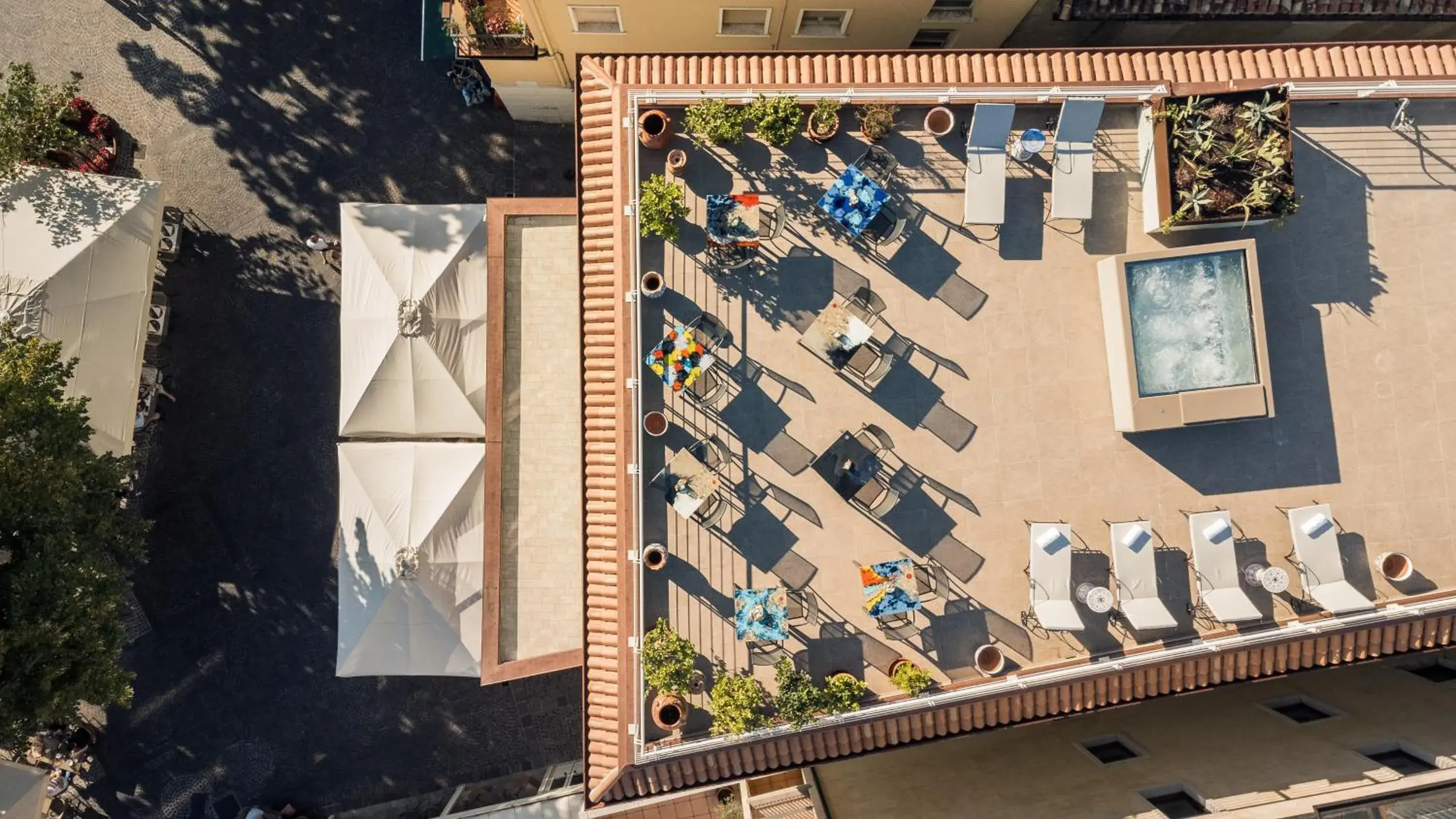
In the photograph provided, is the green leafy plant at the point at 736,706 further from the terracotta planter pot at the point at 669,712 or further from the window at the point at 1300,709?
the window at the point at 1300,709

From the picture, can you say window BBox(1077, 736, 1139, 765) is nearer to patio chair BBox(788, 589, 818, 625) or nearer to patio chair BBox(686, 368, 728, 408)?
patio chair BBox(788, 589, 818, 625)

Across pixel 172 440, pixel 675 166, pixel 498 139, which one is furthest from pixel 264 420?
pixel 675 166

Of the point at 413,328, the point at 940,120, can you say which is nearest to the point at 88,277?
the point at 413,328

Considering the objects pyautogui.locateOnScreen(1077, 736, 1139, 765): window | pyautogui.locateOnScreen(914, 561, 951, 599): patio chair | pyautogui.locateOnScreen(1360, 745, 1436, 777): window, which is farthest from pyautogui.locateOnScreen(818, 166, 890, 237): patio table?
pyautogui.locateOnScreen(1360, 745, 1436, 777): window

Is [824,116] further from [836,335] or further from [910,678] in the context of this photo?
[910,678]

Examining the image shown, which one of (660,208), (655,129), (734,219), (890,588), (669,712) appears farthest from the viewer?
(655,129)

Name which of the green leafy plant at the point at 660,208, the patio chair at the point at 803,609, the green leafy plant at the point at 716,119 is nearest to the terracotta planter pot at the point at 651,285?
the green leafy plant at the point at 660,208

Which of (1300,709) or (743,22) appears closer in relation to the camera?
(743,22)
